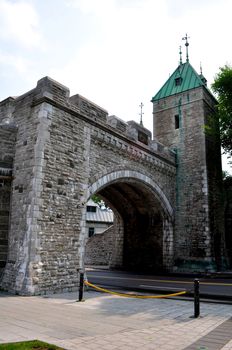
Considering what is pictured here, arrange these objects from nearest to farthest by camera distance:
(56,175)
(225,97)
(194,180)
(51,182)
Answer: (51,182)
(56,175)
(225,97)
(194,180)

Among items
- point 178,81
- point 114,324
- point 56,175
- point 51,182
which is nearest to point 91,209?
point 178,81

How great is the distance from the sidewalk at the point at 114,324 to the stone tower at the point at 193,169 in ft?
30.7

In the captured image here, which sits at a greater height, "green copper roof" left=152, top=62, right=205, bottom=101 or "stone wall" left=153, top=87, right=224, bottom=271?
"green copper roof" left=152, top=62, right=205, bottom=101

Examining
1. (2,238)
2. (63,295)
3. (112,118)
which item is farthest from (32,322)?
(112,118)

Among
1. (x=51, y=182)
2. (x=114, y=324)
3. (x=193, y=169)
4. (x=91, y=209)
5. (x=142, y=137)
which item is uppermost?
(x=142, y=137)

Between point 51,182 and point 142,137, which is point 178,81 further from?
point 51,182

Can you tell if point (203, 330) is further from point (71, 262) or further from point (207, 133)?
point (207, 133)

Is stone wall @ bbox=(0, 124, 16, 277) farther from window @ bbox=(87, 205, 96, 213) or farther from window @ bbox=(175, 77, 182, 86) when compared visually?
window @ bbox=(87, 205, 96, 213)

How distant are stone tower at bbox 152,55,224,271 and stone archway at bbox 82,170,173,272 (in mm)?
871

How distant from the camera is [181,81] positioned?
793 inches

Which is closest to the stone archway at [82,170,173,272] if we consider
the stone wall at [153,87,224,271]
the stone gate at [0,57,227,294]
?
the stone gate at [0,57,227,294]

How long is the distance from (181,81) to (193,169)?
6.37 metres

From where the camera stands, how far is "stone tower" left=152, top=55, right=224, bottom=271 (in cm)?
1659

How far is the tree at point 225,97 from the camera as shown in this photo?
16.3 m
